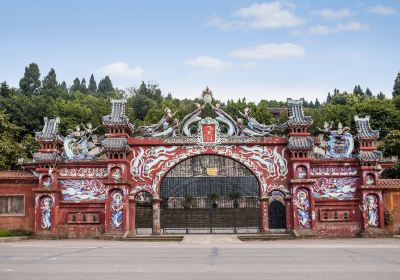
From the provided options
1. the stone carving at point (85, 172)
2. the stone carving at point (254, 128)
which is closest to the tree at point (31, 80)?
the stone carving at point (85, 172)

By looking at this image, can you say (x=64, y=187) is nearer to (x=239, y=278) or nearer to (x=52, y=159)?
(x=52, y=159)

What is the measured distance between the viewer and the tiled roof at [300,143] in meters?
26.1

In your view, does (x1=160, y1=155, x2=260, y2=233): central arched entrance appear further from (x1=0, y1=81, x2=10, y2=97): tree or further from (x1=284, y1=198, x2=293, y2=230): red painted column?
(x1=0, y1=81, x2=10, y2=97): tree

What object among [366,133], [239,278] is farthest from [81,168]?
[239,278]

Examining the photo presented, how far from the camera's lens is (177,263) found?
1278 cm

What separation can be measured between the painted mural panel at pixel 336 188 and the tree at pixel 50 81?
203 ft

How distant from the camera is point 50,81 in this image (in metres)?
81.6

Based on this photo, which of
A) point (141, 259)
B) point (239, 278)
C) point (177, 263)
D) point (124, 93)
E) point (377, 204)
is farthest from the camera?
point (124, 93)

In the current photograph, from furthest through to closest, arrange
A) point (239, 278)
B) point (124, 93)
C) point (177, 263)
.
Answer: point (124, 93) → point (177, 263) → point (239, 278)

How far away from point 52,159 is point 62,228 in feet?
12.4

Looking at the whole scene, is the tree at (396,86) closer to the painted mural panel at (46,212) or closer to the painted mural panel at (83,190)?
the painted mural panel at (83,190)

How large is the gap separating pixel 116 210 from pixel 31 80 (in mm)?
63795

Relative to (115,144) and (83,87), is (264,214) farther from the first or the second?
(83,87)

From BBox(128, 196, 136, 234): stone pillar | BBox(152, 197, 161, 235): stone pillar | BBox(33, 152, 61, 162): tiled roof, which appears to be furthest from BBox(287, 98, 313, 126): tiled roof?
BBox(33, 152, 61, 162): tiled roof
